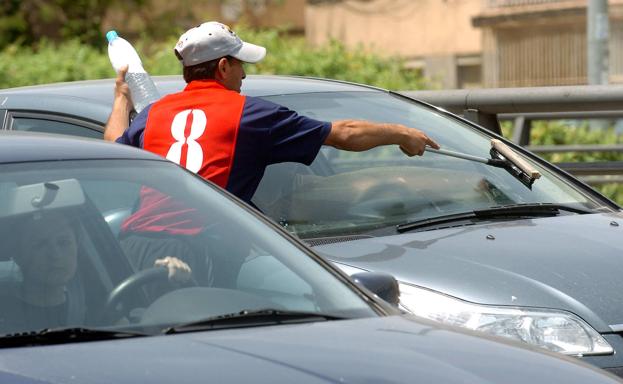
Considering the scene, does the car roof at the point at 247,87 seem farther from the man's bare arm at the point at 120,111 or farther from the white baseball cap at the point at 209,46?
the white baseball cap at the point at 209,46

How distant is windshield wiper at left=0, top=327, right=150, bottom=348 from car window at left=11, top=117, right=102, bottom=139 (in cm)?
252

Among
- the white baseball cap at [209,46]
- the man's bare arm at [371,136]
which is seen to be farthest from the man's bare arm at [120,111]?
the man's bare arm at [371,136]

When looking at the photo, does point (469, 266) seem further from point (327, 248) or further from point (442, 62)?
point (442, 62)

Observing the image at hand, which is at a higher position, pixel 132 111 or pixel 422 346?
pixel 132 111

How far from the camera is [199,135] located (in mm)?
5430

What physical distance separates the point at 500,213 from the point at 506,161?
0.44 metres

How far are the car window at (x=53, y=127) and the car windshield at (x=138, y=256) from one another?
174 cm

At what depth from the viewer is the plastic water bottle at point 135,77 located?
6023 mm

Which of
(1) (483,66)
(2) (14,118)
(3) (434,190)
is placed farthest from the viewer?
(1) (483,66)

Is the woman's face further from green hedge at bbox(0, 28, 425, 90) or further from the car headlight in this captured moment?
green hedge at bbox(0, 28, 425, 90)

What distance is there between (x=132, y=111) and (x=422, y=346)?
9.01 ft

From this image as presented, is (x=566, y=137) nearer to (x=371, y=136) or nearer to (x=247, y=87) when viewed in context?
(x=247, y=87)

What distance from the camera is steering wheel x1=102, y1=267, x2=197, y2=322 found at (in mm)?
3668

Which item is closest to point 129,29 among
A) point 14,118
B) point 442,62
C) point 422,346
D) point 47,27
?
point 47,27
